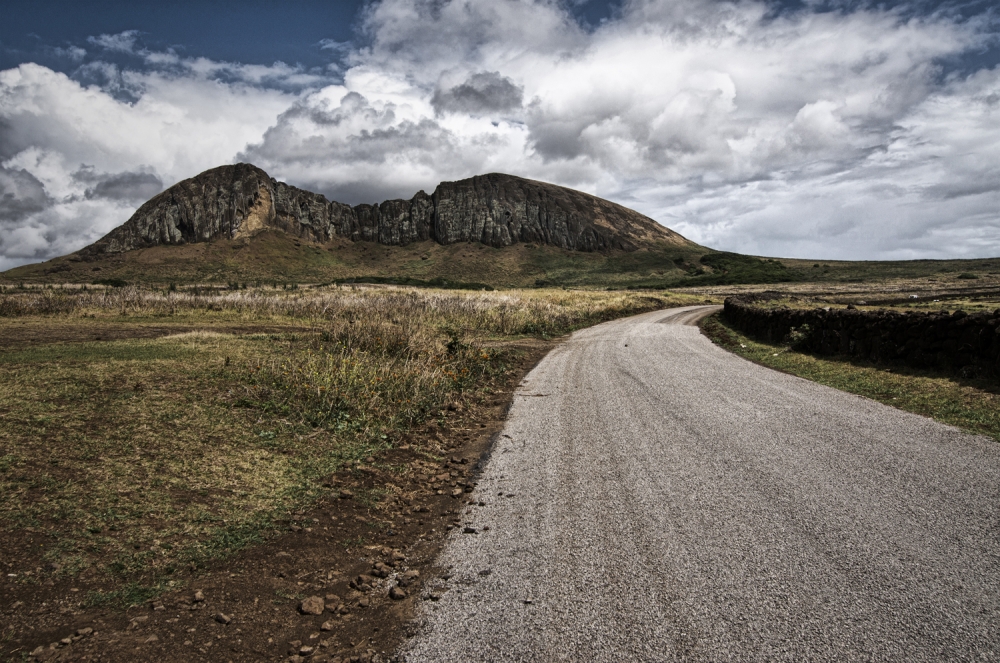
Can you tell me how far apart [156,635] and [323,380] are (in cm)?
567

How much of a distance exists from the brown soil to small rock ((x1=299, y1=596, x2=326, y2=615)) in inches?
1.3

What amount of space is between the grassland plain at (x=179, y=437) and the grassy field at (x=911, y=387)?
716 centimetres

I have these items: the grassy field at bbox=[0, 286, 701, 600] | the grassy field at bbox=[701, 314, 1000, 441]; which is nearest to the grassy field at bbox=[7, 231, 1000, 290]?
the grassy field at bbox=[701, 314, 1000, 441]

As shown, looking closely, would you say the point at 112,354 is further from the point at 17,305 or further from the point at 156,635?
the point at 17,305

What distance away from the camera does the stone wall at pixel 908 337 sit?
35.6 ft

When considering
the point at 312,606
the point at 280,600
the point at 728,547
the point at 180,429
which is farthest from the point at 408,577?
the point at 180,429

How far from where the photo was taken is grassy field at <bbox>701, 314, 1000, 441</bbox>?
8.09 metres

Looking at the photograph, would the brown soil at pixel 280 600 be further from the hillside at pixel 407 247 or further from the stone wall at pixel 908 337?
the hillside at pixel 407 247

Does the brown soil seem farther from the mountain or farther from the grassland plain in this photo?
the mountain

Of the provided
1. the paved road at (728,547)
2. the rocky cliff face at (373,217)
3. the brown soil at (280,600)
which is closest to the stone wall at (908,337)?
the paved road at (728,547)

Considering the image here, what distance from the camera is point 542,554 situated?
408cm

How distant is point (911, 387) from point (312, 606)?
11.4 metres

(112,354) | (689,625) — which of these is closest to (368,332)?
(112,354)

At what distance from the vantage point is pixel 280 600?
145 inches
